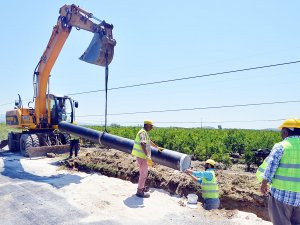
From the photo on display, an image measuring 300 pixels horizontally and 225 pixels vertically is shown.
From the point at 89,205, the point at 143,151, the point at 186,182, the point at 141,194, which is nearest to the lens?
the point at 89,205

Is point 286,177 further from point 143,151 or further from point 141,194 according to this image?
point 141,194

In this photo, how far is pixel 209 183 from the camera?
573 centimetres

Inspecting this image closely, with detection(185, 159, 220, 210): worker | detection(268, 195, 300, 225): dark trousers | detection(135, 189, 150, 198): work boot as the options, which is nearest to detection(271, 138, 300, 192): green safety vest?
detection(268, 195, 300, 225): dark trousers

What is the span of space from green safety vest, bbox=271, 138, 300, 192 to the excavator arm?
7087 mm

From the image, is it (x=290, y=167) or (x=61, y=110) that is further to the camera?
(x=61, y=110)

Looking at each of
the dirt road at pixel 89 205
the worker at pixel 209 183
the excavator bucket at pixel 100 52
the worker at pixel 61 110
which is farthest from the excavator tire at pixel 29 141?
the worker at pixel 209 183

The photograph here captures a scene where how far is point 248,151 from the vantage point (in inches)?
443

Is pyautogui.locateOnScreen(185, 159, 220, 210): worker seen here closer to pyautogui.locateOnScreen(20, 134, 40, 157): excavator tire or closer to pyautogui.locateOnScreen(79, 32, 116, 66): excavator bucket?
pyautogui.locateOnScreen(79, 32, 116, 66): excavator bucket

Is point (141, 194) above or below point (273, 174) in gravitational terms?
below

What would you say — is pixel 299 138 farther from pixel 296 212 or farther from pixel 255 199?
pixel 255 199

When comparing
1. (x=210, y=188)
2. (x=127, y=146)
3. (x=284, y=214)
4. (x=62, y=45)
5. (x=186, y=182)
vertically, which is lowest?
(x=186, y=182)

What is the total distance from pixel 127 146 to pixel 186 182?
209 centimetres

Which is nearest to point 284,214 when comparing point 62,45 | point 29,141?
point 62,45

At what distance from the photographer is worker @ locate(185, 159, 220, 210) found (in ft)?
18.4
